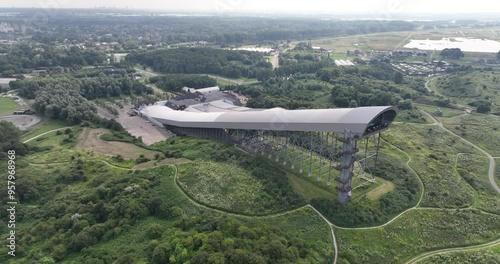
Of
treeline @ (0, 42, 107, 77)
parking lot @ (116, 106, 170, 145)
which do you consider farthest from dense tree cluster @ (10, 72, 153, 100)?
treeline @ (0, 42, 107, 77)

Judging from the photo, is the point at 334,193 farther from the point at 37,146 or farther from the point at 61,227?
the point at 37,146

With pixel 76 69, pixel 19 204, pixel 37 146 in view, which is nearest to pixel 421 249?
pixel 19 204

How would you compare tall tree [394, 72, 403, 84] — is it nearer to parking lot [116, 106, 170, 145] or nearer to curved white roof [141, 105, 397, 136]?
curved white roof [141, 105, 397, 136]

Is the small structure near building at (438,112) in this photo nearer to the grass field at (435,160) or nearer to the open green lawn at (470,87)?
the grass field at (435,160)

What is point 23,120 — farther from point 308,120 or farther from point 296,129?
point 308,120

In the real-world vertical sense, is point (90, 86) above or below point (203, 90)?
above

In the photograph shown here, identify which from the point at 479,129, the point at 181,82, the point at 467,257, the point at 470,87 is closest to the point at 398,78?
the point at 470,87
